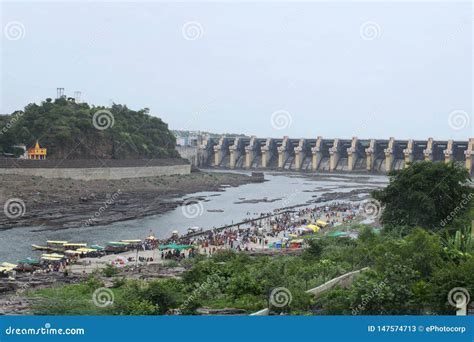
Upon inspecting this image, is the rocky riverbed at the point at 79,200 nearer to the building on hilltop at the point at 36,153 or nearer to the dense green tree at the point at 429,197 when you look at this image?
the building on hilltop at the point at 36,153

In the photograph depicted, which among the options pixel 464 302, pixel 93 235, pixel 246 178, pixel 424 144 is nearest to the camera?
pixel 464 302

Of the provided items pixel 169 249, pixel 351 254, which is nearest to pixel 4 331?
pixel 351 254

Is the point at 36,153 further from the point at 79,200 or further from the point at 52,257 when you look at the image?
the point at 52,257

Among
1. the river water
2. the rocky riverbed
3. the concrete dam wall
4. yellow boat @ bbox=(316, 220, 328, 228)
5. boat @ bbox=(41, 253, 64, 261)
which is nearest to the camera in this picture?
boat @ bbox=(41, 253, 64, 261)

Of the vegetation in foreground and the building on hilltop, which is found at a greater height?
the building on hilltop

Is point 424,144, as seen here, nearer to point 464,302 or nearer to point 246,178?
point 246,178

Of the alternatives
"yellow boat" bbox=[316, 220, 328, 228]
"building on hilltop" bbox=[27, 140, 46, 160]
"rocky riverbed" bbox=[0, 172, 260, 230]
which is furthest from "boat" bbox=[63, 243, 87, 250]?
"building on hilltop" bbox=[27, 140, 46, 160]

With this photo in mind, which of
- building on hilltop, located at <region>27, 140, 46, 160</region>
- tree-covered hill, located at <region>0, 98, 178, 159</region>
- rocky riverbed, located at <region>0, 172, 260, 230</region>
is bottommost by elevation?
rocky riverbed, located at <region>0, 172, 260, 230</region>

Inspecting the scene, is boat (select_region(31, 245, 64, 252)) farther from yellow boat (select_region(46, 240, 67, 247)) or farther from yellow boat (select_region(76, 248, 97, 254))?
yellow boat (select_region(76, 248, 97, 254))
